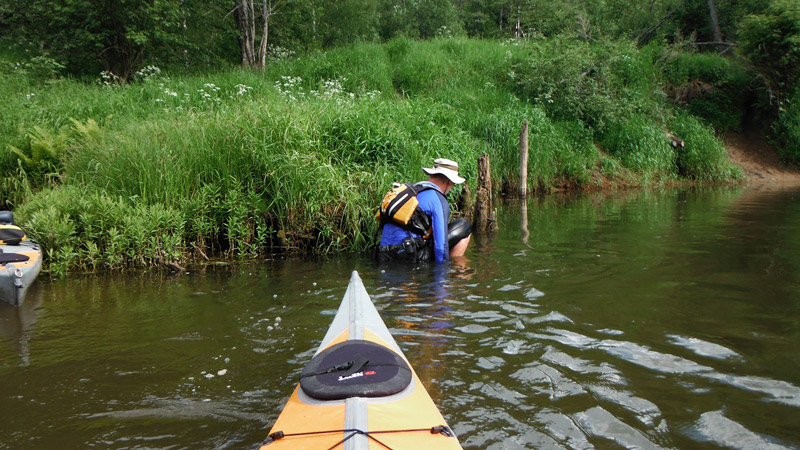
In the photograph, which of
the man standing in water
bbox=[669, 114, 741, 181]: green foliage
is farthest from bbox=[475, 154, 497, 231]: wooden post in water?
bbox=[669, 114, 741, 181]: green foliage

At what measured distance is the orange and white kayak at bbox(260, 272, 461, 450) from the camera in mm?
2443

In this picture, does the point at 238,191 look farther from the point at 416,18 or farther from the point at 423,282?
the point at 416,18

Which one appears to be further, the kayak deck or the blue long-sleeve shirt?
the blue long-sleeve shirt

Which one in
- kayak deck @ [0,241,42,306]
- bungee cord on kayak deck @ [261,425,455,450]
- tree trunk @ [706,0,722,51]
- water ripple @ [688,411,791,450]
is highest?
tree trunk @ [706,0,722,51]

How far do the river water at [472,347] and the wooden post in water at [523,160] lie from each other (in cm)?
588

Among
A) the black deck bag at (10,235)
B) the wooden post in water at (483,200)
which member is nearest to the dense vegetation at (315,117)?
the black deck bag at (10,235)

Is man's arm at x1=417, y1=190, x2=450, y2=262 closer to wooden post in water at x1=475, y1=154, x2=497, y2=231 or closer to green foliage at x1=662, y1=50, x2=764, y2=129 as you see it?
wooden post in water at x1=475, y1=154, x2=497, y2=231

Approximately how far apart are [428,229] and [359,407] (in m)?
4.69

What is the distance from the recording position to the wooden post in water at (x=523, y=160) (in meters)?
13.5

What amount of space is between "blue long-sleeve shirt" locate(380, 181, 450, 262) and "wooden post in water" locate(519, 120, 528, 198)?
6.99 meters

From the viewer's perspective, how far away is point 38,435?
3.25 m

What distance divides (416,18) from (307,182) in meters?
29.7

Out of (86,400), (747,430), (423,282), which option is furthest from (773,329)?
(86,400)

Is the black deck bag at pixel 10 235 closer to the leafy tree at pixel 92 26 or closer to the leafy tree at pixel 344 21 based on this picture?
the leafy tree at pixel 92 26
